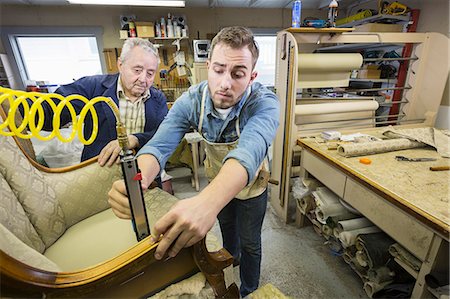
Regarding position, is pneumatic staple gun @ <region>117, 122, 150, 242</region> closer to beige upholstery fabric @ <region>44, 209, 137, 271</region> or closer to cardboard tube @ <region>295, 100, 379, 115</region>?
beige upholstery fabric @ <region>44, 209, 137, 271</region>

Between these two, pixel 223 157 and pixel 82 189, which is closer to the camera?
pixel 223 157

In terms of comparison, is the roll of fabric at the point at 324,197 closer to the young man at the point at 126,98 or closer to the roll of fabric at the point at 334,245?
the roll of fabric at the point at 334,245

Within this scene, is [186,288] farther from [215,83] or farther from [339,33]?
[339,33]

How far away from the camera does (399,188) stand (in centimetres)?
94

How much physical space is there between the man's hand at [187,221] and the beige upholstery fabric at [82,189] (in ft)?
2.85

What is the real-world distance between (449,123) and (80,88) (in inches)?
103

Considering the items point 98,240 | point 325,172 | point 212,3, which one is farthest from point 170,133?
point 212,3

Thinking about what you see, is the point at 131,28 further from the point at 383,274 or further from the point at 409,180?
the point at 383,274

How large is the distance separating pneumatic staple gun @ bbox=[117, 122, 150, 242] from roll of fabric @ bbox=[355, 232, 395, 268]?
109cm

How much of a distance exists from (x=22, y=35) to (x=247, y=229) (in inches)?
174

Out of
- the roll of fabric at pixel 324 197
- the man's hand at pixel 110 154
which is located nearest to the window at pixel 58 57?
the man's hand at pixel 110 154

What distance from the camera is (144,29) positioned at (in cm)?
333

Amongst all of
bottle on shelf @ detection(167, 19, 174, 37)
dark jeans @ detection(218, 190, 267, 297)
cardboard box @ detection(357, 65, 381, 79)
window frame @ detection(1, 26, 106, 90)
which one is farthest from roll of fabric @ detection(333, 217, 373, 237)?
window frame @ detection(1, 26, 106, 90)

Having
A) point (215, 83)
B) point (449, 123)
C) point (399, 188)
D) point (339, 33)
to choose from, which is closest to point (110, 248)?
point (215, 83)
